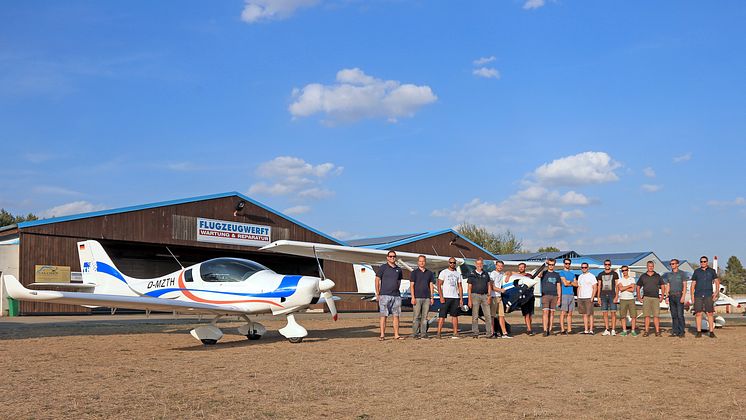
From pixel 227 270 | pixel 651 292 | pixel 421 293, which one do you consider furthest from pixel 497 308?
pixel 227 270

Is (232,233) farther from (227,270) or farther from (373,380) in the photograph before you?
(373,380)

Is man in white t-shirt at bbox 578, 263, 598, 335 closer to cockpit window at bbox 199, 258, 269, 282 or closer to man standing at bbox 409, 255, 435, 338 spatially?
man standing at bbox 409, 255, 435, 338

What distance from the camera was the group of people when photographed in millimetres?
13305

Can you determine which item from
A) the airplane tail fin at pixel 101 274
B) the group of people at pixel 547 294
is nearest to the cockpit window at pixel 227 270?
the group of people at pixel 547 294

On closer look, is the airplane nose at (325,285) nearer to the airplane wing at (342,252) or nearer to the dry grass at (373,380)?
the dry grass at (373,380)

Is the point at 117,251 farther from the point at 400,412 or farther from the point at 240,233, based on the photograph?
the point at 400,412

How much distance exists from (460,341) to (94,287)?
28.3 ft

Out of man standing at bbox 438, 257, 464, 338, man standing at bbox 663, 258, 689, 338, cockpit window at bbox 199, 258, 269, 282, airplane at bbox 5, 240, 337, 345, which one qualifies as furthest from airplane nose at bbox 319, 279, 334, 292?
man standing at bbox 663, 258, 689, 338

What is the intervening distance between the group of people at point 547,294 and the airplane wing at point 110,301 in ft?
10.8

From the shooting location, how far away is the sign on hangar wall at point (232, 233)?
2973cm

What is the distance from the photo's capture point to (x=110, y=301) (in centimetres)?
1065

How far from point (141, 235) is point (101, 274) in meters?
13.2

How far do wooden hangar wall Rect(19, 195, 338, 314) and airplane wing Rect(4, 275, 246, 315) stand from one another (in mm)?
16114

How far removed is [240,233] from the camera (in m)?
31.2
